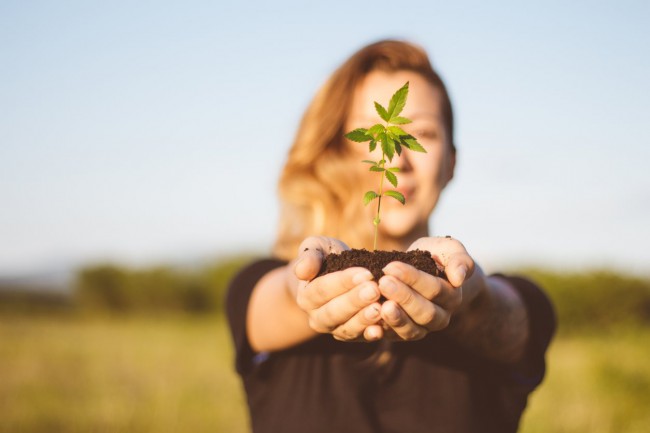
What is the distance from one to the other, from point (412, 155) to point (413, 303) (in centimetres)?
138

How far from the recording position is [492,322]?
347cm

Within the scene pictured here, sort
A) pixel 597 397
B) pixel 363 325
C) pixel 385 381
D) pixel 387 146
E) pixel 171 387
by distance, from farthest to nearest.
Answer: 1. pixel 171 387
2. pixel 597 397
3. pixel 385 381
4. pixel 387 146
5. pixel 363 325

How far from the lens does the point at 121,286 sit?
27219 millimetres

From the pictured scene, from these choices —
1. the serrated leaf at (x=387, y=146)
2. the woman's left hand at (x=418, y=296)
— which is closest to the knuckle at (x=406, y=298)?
the woman's left hand at (x=418, y=296)

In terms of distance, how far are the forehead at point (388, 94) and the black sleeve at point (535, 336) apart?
1261mm

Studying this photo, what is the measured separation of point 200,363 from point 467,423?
39.3 feet

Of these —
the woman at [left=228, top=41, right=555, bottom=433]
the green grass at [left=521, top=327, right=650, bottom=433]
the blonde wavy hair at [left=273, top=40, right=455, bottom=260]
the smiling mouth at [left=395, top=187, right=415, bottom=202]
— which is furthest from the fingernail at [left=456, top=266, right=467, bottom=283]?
the green grass at [left=521, top=327, right=650, bottom=433]

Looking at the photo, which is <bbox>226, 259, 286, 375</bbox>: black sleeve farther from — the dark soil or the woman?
the dark soil

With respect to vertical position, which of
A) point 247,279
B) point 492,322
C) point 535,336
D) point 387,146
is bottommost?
point 535,336

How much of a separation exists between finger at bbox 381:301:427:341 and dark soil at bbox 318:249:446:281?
211mm

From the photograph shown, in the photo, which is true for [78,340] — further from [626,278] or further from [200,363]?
[626,278]

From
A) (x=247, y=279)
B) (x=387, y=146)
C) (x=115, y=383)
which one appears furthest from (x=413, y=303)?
(x=115, y=383)

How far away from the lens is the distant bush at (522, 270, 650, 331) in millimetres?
19219

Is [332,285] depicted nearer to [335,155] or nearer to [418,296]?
[418,296]
